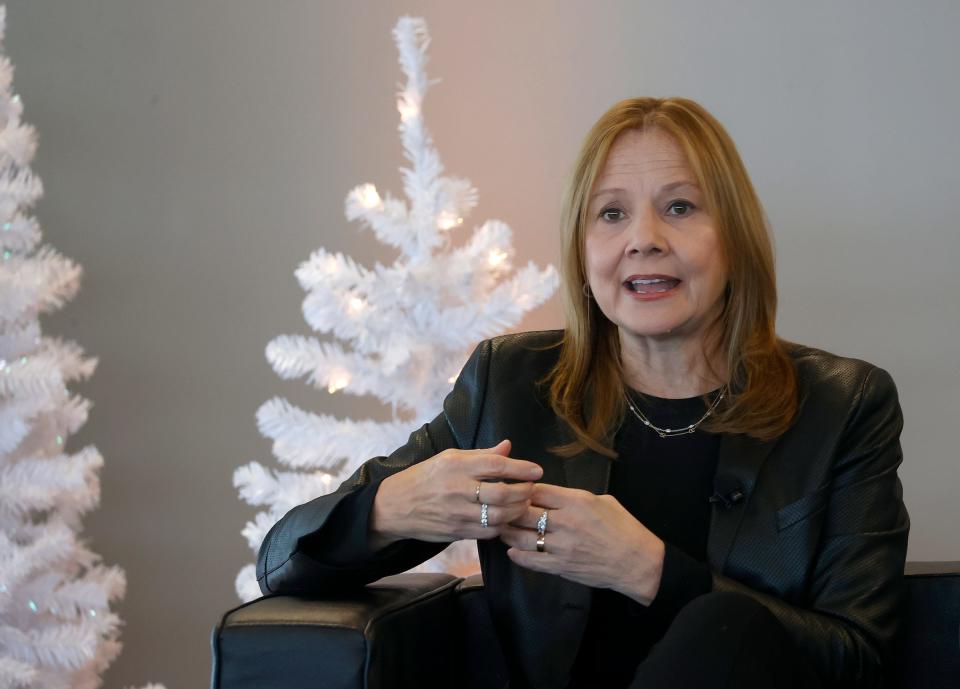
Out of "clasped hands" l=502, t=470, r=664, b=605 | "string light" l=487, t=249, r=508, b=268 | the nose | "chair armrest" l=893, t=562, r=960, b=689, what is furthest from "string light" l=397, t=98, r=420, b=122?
"chair armrest" l=893, t=562, r=960, b=689

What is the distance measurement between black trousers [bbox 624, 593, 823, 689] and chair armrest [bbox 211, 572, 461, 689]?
388 millimetres

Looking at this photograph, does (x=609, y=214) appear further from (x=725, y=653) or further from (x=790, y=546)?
(x=725, y=653)

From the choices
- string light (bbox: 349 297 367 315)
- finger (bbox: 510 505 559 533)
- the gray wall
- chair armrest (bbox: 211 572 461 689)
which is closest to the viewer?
chair armrest (bbox: 211 572 461 689)

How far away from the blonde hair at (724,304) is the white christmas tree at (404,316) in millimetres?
419

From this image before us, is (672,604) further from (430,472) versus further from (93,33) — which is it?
(93,33)

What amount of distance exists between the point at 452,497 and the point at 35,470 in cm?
135

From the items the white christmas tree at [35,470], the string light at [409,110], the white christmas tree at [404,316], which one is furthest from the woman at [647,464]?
the white christmas tree at [35,470]

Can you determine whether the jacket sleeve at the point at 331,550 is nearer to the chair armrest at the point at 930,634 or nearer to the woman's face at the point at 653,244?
the woman's face at the point at 653,244

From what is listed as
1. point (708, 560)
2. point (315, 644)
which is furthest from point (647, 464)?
point (315, 644)

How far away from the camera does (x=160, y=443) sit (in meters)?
3.12

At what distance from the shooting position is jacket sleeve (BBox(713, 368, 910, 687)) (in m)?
1.60

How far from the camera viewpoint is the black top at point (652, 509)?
1.75 metres

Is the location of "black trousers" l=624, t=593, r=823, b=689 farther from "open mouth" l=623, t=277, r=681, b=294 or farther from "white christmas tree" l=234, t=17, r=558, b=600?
"white christmas tree" l=234, t=17, r=558, b=600

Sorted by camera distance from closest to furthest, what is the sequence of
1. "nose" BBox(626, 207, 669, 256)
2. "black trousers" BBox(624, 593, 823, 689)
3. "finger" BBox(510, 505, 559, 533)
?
"black trousers" BBox(624, 593, 823, 689)
"finger" BBox(510, 505, 559, 533)
"nose" BBox(626, 207, 669, 256)
